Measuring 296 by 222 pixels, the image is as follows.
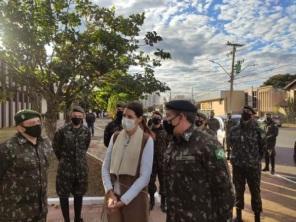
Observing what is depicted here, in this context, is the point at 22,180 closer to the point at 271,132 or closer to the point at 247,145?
the point at 247,145

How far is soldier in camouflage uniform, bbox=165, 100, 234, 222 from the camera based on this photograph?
11.0 feet

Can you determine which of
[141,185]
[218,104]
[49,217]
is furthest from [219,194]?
[218,104]

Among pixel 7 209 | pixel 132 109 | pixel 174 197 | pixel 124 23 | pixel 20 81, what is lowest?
pixel 7 209

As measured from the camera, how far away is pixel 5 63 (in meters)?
14.0

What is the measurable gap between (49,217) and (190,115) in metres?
4.92

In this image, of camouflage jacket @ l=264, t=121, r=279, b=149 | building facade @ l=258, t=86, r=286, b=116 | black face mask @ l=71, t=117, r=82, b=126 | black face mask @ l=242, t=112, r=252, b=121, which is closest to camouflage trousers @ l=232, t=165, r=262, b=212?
black face mask @ l=242, t=112, r=252, b=121

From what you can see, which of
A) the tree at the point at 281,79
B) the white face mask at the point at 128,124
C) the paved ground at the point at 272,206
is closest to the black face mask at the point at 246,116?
the paved ground at the point at 272,206

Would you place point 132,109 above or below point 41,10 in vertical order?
below

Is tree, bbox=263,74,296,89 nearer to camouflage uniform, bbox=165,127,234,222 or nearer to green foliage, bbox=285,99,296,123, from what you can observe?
green foliage, bbox=285,99,296,123

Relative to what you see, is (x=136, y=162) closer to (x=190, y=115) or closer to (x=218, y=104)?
(x=190, y=115)

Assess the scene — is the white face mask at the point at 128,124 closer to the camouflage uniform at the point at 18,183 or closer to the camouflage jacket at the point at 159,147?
the camouflage uniform at the point at 18,183

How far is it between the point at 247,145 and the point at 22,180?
3986 mm

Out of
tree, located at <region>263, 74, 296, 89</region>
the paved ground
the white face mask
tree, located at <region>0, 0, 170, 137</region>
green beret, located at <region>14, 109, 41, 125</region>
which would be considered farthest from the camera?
tree, located at <region>263, 74, 296, 89</region>

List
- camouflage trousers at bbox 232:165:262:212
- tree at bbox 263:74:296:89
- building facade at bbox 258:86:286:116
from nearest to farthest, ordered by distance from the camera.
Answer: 1. camouflage trousers at bbox 232:165:262:212
2. building facade at bbox 258:86:286:116
3. tree at bbox 263:74:296:89
